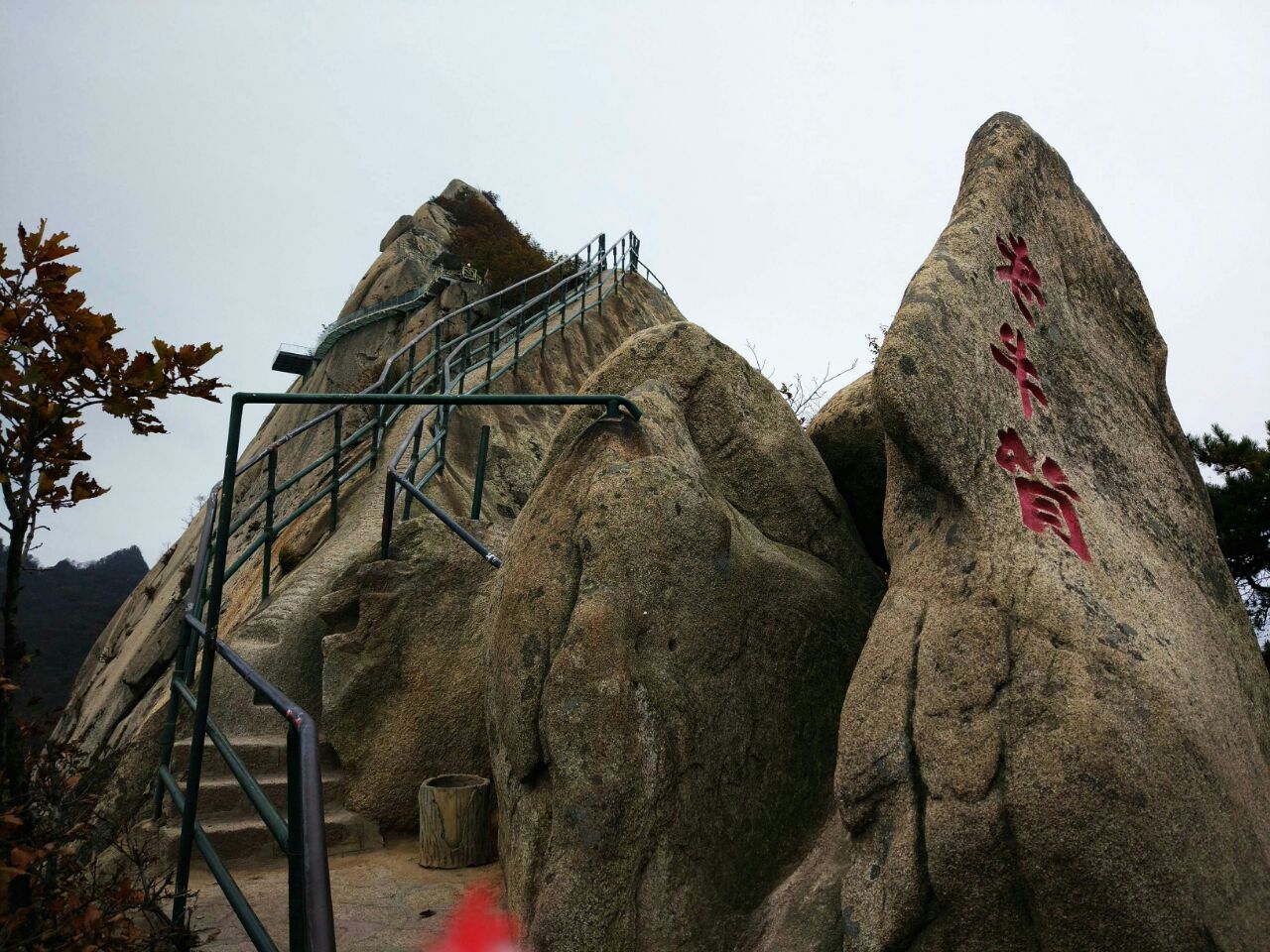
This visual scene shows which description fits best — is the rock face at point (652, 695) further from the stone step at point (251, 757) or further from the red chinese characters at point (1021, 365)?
the stone step at point (251, 757)

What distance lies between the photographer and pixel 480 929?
11.8ft

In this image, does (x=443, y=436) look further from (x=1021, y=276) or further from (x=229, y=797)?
(x=1021, y=276)

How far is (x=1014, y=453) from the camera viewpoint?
133 inches

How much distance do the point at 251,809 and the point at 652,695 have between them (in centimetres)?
229

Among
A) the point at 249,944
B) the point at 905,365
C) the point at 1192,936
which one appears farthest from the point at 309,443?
the point at 1192,936

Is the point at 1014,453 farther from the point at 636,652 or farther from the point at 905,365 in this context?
the point at 636,652

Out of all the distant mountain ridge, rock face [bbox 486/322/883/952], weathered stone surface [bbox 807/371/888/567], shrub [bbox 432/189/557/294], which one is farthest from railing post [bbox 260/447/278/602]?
shrub [bbox 432/189/557/294]

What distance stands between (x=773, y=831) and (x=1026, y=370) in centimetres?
198

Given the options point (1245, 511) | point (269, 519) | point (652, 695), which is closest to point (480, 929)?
point (652, 695)

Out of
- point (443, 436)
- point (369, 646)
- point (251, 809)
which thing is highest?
point (443, 436)

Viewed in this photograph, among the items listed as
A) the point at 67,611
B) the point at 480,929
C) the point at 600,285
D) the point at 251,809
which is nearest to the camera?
the point at 480,929

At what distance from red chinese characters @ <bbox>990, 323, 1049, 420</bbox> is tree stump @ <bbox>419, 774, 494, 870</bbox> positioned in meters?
2.79

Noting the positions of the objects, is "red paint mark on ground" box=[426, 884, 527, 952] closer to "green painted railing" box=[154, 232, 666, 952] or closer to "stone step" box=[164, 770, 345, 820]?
"green painted railing" box=[154, 232, 666, 952]

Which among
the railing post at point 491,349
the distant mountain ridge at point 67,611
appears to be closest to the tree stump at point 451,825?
the railing post at point 491,349
